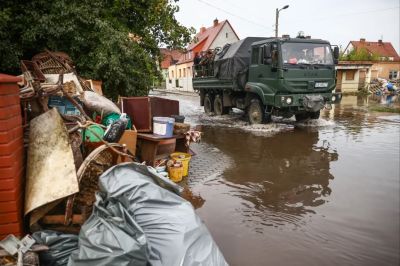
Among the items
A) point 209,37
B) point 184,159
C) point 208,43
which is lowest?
point 184,159

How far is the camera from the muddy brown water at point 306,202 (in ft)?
10.1

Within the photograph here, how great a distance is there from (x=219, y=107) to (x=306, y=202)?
352 inches

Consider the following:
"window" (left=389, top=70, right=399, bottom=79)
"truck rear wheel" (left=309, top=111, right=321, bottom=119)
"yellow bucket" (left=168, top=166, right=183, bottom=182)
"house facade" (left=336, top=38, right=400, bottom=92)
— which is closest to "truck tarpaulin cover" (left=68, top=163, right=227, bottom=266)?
"yellow bucket" (left=168, top=166, right=183, bottom=182)

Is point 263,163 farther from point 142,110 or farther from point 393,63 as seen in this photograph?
point 393,63

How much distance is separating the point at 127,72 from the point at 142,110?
9.74ft

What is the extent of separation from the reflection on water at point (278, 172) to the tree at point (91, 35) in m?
2.64

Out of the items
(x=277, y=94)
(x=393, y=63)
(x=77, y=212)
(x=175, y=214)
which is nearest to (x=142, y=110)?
(x=77, y=212)

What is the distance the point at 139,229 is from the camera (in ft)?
6.88

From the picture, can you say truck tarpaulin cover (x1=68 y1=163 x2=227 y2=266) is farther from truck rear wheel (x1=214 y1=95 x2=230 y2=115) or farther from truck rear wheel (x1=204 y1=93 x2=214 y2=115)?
truck rear wheel (x1=204 y1=93 x2=214 y2=115)

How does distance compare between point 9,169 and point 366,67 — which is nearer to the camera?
point 9,169

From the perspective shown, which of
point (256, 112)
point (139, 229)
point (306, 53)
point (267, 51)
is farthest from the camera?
point (256, 112)

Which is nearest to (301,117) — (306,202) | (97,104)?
(306,202)

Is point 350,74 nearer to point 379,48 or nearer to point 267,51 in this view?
point 267,51

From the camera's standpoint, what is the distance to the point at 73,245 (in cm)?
237
